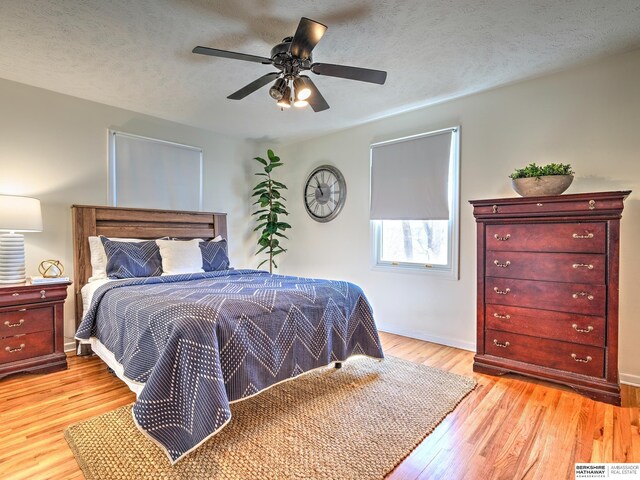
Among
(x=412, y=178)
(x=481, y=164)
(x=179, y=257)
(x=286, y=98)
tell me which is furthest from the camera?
(x=412, y=178)

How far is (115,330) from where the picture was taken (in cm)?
229

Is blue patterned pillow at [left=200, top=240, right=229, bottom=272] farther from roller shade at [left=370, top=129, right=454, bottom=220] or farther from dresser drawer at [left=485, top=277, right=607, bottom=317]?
dresser drawer at [left=485, top=277, right=607, bottom=317]

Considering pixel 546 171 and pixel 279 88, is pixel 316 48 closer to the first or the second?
pixel 279 88

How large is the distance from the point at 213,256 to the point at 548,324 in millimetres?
3126

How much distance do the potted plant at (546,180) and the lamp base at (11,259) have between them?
3984 millimetres

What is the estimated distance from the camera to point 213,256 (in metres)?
3.74

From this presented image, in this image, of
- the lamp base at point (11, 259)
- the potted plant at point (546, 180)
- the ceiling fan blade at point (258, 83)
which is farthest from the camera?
the lamp base at point (11, 259)

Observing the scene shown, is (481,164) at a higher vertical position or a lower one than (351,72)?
lower

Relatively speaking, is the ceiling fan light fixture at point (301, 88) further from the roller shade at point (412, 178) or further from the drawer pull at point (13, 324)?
the drawer pull at point (13, 324)

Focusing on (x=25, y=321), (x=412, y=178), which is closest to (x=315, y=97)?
(x=412, y=178)

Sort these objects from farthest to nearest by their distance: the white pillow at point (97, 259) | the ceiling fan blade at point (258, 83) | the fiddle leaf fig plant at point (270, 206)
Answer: the fiddle leaf fig plant at point (270, 206), the white pillow at point (97, 259), the ceiling fan blade at point (258, 83)

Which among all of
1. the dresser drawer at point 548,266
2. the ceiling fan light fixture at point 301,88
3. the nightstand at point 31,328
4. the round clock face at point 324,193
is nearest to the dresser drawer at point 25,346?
the nightstand at point 31,328

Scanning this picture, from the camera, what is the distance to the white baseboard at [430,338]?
3.37 meters

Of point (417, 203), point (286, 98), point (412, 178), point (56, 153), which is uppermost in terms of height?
point (286, 98)
